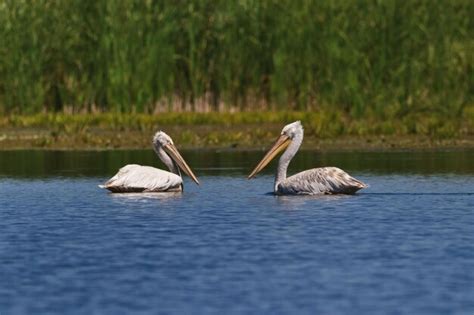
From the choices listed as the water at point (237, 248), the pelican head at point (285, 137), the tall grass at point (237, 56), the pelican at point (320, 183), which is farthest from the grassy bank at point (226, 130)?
the pelican at point (320, 183)

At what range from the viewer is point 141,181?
17438mm

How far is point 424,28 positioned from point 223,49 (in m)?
3.78

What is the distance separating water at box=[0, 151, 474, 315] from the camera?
9.71 meters

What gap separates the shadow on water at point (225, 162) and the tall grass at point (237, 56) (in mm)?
3045

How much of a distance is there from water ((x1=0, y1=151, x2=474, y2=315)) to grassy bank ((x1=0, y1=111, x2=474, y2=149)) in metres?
5.44

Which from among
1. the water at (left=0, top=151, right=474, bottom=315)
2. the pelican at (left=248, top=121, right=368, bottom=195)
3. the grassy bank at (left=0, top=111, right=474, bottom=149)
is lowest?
the water at (left=0, top=151, right=474, bottom=315)

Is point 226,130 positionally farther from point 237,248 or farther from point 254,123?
point 237,248

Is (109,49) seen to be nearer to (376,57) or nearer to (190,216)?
(376,57)

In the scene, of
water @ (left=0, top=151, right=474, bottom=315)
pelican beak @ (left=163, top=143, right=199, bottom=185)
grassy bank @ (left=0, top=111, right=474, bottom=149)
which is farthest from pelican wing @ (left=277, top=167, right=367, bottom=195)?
grassy bank @ (left=0, top=111, right=474, bottom=149)

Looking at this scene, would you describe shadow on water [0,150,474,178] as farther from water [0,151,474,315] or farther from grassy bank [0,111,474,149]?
grassy bank [0,111,474,149]

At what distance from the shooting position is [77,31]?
2827 cm

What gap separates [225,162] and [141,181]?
5230mm

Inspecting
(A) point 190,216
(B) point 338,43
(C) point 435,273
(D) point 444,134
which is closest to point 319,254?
(C) point 435,273

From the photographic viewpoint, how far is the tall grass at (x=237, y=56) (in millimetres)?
27016
